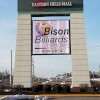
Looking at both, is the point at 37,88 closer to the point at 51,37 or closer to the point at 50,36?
the point at 51,37

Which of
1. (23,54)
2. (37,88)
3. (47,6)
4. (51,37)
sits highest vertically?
(47,6)

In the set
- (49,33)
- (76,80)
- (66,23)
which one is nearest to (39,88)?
(76,80)

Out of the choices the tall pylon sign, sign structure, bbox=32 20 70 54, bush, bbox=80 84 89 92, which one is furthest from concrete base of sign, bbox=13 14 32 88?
bush, bbox=80 84 89 92

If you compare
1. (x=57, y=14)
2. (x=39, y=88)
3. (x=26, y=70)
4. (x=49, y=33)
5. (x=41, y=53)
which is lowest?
(x=39, y=88)

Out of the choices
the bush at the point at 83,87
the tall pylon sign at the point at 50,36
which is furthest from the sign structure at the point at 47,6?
the bush at the point at 83,87

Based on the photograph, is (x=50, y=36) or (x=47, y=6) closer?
(x=50, y=36)

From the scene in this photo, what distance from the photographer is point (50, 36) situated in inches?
1261

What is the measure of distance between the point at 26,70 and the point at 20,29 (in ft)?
18.2

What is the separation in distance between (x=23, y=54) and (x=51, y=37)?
441cm

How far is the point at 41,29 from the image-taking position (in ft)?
106

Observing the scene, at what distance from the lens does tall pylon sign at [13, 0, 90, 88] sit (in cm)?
3075

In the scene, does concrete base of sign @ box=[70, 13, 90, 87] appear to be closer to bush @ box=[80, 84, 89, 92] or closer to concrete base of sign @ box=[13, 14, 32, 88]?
bush @ box=[80, 84, 89, 92]

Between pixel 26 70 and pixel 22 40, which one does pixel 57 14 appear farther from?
pixel 26 70

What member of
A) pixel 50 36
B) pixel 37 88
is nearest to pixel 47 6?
pixel 50 36
